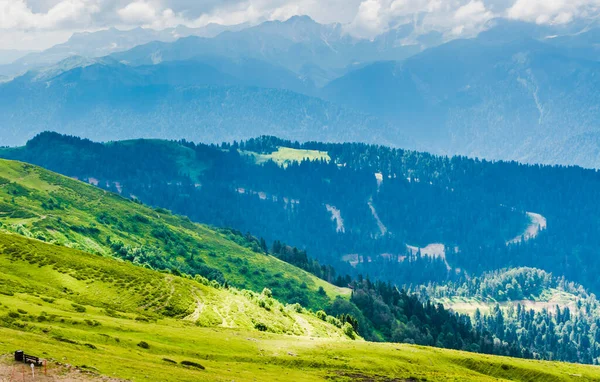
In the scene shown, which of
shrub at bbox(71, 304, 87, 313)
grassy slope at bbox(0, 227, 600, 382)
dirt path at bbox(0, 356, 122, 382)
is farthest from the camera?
shrub at bbox(71, 304, 87, 313)

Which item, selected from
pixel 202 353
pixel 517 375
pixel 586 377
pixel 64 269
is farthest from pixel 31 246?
pixel 586 377

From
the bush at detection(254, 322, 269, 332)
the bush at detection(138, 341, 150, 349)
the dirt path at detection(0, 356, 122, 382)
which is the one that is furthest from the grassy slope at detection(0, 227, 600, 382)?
the bush at detection(254, 322, 269, 332)

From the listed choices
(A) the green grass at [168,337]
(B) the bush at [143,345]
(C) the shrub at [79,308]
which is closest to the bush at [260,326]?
(A) the green grass at [168,337]

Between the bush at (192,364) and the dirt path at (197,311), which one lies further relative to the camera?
the dirt path at (197,311)

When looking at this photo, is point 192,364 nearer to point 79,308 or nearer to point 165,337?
point 165,337

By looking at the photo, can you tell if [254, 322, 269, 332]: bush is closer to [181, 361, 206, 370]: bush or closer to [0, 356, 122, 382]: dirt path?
[181, 361, 206, 370]: bush

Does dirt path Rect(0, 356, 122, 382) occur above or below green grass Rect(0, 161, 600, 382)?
below

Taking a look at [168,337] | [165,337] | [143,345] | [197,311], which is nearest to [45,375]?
[143,345]

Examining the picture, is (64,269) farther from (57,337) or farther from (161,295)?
(57,337)

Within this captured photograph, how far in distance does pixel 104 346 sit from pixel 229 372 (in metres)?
→ 15.2

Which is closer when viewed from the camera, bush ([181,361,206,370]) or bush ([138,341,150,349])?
bush ([181,361,206,370])

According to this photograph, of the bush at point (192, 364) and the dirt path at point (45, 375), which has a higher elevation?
the bush at point (192, 364)

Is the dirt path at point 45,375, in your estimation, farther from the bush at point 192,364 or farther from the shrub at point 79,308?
the shrub at point 79,308

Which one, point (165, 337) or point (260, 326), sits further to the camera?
point (260, 326)
